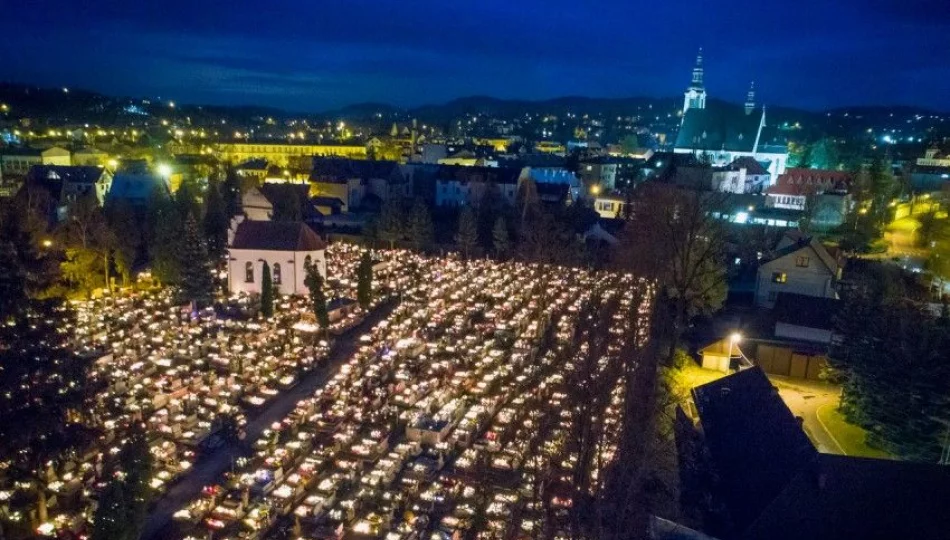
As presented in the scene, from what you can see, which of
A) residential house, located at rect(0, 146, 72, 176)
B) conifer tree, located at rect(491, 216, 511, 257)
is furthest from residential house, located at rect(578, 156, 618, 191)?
residential house, located at rect(0, 146, 72, 176)

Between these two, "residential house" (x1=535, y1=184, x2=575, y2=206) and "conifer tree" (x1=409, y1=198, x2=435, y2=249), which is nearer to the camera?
"conifer tree" (x1=409, y1=198, x2=435, y2=249)

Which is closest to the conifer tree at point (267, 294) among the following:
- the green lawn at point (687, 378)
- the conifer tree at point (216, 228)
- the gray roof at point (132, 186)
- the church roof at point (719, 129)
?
the conifer tree at point (216, 228)

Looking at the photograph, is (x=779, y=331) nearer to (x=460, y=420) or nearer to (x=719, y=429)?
(x=719, y=429)

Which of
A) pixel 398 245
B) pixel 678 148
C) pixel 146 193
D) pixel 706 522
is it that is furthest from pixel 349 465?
pixel 678 148

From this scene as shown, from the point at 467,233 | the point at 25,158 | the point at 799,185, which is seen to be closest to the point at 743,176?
the point at 799,185

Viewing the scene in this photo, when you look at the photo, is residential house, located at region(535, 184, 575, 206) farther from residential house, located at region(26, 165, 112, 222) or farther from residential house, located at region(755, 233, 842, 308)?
residential house, located at region(26, 165, 112, 222)
